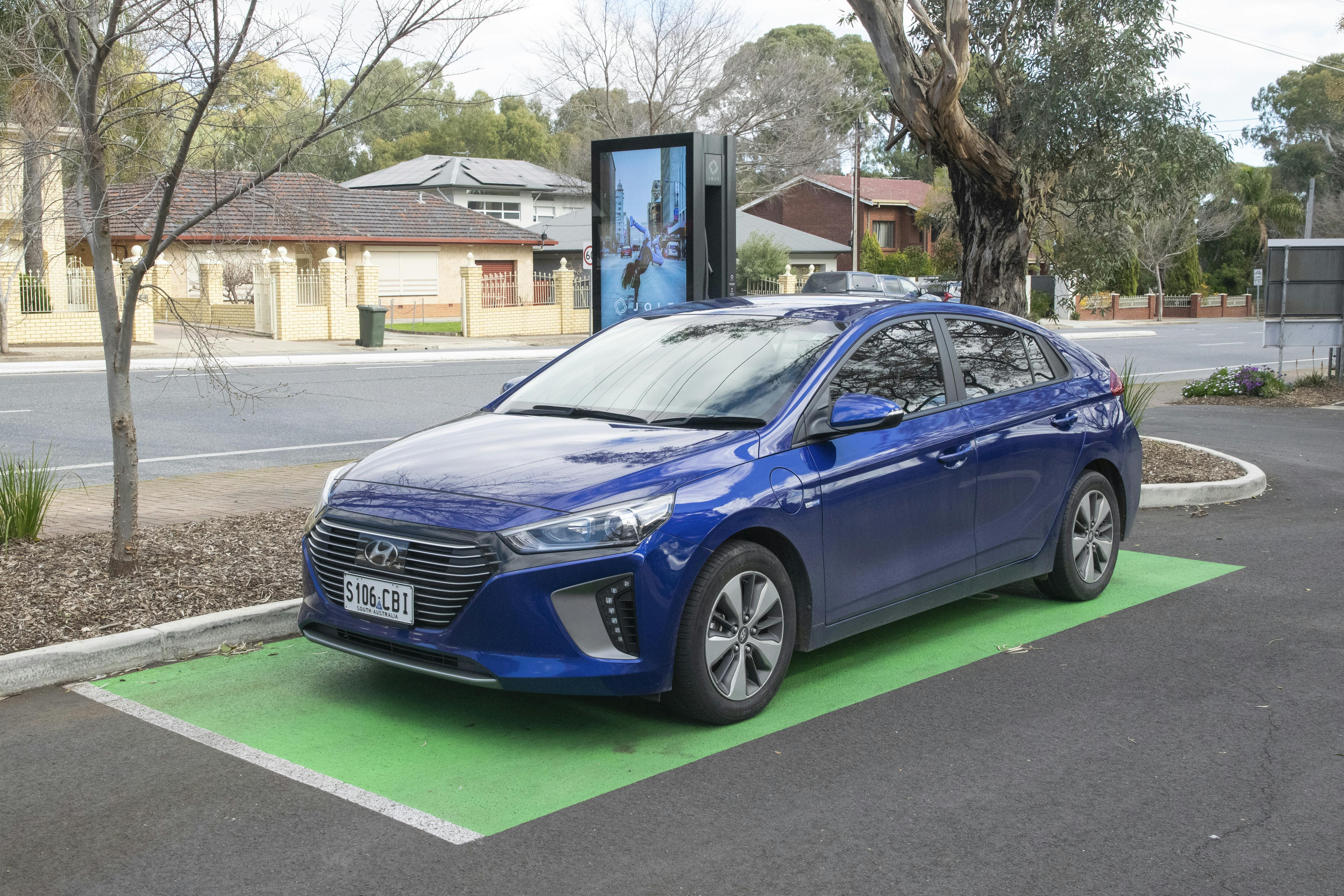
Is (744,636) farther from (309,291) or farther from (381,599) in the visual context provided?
(309,291)

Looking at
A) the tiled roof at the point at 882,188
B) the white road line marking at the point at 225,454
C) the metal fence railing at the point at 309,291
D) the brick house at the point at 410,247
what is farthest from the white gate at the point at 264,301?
the tiled roof at the point at 882,188

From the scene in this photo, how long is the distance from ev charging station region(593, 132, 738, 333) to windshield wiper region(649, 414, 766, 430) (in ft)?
17.6

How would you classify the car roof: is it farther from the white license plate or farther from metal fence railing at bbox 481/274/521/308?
metal fence railing at bbox 481/274/521/308

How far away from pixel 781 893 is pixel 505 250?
46760 millimetres

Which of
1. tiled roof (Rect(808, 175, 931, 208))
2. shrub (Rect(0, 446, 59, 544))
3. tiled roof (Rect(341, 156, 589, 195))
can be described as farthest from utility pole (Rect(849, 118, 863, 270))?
shrub (Rect(0, 446, 59, 544))

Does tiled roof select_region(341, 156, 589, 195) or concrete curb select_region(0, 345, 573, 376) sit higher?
tiled roof select_region(341, 156, 589, 195)

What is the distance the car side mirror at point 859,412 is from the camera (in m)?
5.25

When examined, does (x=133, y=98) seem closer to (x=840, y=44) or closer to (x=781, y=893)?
(x=781, y=893)

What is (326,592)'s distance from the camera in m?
5.09

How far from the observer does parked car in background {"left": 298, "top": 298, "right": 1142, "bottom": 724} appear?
458 cm

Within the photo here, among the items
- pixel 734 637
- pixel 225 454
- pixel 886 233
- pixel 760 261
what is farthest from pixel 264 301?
pixel 886 233

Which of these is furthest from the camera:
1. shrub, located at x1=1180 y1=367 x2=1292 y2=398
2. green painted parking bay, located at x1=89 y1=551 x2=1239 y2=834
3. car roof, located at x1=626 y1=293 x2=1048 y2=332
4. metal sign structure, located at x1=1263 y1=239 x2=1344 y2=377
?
metal sign structure, located at x1=1263 y1=239 x2=1344 y2=377

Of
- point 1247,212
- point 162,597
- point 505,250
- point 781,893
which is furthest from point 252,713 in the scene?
point 1247,212

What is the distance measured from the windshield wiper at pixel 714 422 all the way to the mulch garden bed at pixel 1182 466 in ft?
19.1
